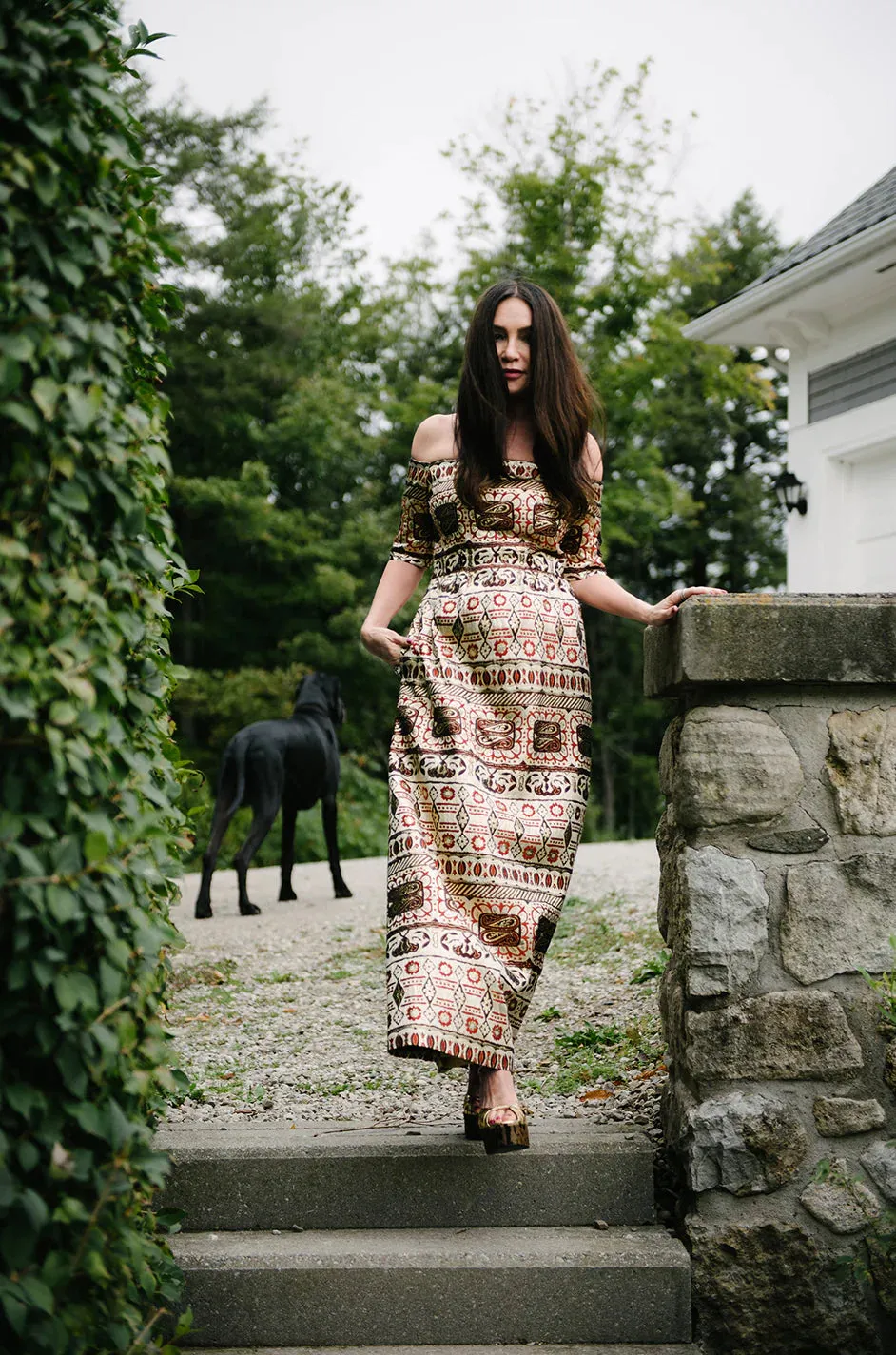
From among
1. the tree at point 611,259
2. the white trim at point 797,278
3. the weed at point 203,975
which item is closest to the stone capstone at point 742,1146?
the weed at point 203,975

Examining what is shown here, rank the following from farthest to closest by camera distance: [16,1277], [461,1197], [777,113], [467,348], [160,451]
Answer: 1. [777,113]
2. [467,348]
3. [461,1197]
4. [160,451]
5. [16,1277]

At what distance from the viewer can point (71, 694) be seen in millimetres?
1739

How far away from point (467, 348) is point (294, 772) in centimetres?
452

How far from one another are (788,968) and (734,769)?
424 mm

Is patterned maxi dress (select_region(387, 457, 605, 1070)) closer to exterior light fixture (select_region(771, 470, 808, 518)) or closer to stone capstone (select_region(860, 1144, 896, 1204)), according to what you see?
stone capstone (select_region(860, 1144, 896, 1204))

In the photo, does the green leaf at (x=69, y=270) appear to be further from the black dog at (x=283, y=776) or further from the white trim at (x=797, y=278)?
the white trim at (x=797, y=278)

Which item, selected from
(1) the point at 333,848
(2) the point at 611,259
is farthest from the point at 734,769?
(2) the point at 611,259

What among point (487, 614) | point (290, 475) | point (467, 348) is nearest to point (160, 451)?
point (487, 614)

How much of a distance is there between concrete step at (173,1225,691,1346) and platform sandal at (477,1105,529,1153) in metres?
0.22

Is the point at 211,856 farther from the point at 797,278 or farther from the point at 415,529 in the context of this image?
the point at 797,278

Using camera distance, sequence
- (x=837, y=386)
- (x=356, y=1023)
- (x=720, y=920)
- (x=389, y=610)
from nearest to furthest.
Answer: (x=720, y=920), (x=389, y=610), (x=356, y=1023), (x=837, y=386)

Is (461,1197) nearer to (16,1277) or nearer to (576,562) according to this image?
(16,1277)

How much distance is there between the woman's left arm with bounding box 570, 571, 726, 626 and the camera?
2.73 m

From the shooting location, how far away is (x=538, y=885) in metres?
2.70
